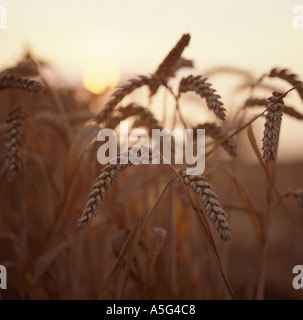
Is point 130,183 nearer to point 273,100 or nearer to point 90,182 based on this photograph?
point 90,182

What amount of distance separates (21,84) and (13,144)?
18 centimetres

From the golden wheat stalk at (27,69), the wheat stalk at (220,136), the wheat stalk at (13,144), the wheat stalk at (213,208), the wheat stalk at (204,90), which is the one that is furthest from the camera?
the golden wheat stalk at (27,69)

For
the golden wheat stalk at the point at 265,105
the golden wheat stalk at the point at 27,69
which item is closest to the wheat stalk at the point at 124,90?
the golden wheat stalk at the point at 265,105

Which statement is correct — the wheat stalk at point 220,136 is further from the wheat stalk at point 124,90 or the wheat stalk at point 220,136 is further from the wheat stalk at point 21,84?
the wheat stalk at point 21,84

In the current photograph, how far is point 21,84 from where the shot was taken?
4.01ft

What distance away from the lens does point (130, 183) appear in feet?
5.23

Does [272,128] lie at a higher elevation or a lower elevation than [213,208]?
higher

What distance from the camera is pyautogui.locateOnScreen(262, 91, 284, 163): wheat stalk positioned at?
846 mm

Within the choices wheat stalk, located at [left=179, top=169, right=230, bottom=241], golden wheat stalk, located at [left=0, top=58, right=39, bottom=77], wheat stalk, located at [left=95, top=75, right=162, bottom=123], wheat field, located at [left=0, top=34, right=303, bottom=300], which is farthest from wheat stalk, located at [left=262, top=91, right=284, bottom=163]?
golden wheat stalk, located at [left=0, top=58, right=39, bottom=77]

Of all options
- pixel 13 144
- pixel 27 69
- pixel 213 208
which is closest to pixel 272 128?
pixel 213 208

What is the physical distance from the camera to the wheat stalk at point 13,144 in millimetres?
1146

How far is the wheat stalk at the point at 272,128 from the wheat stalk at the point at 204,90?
0.33ft

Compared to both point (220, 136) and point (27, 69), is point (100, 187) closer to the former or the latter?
point (220, 136)

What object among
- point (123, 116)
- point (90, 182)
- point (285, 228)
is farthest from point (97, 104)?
point (285, 228)
